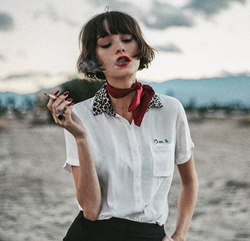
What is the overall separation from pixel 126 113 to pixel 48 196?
18.9 ft

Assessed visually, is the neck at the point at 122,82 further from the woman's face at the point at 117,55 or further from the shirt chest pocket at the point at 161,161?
the shirt chest pocket at the point at 161,161

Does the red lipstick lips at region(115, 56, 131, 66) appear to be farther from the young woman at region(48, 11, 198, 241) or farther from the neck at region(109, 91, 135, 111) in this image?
the neck at region(109, 91, 135, 111)

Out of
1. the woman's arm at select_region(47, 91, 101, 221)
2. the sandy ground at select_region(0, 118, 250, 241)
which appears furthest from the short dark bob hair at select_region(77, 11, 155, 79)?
the sandy ground at select_region(0, 118, 250, 241)

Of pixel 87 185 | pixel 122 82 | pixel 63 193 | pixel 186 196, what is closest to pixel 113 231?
pixel 87 185

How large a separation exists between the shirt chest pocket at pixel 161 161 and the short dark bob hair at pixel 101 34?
377mm

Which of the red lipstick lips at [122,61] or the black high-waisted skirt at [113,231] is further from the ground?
the red lipstick lips at [122,61]

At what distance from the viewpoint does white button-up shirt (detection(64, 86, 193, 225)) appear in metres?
1.59

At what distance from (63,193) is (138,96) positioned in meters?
5.91

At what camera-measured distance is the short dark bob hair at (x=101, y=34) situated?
5.61 ft

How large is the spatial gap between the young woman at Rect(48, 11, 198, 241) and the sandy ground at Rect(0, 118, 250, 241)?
3617 millimetres

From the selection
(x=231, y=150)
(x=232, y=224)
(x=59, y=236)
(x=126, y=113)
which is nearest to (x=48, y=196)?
(x=59, y=236)

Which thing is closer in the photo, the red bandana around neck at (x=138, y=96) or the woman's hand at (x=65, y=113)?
the woman's hand at (x=65, y=113)

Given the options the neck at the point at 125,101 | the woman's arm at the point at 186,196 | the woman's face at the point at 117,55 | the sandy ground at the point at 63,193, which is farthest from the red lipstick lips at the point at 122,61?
the sandy ground at the point at 63,193

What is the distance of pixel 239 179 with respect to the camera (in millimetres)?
8469
